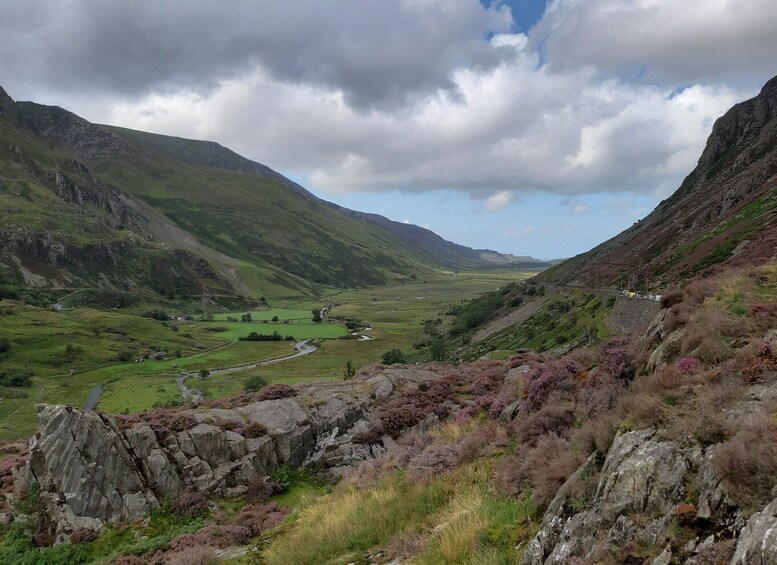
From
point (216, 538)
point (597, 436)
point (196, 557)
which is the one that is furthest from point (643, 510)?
point (216, 538)

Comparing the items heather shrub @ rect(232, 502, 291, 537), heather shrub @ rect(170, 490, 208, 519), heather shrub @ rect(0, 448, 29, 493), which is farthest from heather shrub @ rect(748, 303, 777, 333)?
heather shrub @ rect(0, 448, 29, 493)

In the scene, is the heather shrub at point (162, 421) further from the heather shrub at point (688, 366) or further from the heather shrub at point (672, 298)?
the heather shrub at point (688, 366)

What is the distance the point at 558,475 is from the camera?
929 cm

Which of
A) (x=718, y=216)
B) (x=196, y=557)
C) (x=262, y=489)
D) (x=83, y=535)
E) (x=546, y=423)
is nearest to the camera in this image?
(x=546, y=423)

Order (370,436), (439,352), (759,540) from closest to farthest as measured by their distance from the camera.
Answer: (759,540) → (370,436) → (439,352)

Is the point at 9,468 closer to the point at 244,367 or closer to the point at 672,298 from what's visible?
the point at 672,298

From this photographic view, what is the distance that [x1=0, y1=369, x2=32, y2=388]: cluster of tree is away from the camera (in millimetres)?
107375

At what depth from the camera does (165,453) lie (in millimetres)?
24172

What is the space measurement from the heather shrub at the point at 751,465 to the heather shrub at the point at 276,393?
1127 inches

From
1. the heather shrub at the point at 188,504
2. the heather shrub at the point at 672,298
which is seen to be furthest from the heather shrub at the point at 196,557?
the heather shrub at the point at 672,298

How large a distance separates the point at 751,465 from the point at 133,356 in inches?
6220

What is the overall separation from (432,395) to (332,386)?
8.00 metres

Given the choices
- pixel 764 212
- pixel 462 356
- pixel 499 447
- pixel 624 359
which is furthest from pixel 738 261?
pixel 462 356

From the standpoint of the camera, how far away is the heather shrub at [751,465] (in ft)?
18.7
